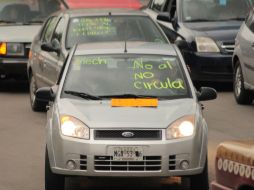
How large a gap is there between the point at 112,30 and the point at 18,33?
12.6 feet

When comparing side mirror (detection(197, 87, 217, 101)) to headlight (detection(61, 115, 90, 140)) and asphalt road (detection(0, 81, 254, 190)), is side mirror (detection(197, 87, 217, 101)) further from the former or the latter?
headlight (detection(61, 115, 90, 140))

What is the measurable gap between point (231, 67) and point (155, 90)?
823 centimetres

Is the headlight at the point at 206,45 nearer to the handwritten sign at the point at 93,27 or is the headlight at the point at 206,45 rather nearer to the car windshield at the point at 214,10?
the car windshield at the point at 214,10

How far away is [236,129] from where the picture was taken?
14359 mm

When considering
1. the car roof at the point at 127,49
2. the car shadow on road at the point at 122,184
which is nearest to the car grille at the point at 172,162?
the car shadow on road at the point at 122,184

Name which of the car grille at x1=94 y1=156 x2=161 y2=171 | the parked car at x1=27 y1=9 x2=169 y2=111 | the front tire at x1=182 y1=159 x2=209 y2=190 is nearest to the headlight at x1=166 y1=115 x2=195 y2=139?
the car grille at x1=94 y1=156 x2=161 y2=171

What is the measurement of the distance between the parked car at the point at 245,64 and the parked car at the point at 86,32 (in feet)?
5.15

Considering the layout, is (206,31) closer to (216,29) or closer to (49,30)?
(216,29)

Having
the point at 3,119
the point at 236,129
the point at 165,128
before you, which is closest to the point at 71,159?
the point at 165,128

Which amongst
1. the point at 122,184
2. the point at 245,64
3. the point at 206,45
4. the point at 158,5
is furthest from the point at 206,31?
the point at 122,184

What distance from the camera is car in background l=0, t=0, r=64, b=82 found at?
18.8 meters

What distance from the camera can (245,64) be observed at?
1645 cm

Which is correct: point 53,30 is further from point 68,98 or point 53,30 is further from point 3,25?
point 68,98

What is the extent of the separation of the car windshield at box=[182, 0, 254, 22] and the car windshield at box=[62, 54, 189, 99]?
8746mm
